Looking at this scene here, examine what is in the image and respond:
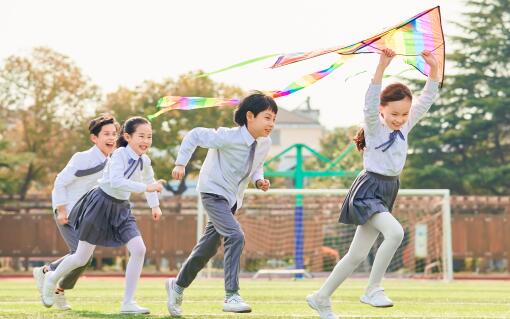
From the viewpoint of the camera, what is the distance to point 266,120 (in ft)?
22.4

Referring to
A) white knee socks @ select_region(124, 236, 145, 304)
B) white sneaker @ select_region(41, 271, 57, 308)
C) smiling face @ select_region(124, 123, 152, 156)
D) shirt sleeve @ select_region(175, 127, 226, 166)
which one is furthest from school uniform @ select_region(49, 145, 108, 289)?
shirt sleeve @ select_region(175, 127, 226, 166)

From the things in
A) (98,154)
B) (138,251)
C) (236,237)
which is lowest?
(138,251)

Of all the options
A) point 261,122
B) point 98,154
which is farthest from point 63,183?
point 261,122

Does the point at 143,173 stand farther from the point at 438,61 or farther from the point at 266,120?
the point at 438,61

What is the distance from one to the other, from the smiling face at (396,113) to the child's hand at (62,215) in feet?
10.0

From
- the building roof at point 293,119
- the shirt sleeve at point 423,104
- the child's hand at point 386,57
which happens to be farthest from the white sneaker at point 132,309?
the building roof at point 293,119

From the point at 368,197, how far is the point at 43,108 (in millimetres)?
28611

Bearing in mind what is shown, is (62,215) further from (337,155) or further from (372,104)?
(337,155)

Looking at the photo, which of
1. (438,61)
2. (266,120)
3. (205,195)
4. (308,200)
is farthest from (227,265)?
(308,200)

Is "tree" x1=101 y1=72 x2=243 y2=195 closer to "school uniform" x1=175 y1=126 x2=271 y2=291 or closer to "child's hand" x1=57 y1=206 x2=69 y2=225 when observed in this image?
"child's hand" x1=57 y1=206 x2=69 y2=225

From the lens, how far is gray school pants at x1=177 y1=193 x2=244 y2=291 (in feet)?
22.1

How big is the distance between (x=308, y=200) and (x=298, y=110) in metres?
50.2

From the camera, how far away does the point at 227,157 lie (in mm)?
6938

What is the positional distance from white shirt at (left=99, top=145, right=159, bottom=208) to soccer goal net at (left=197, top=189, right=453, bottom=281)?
15.6 m
